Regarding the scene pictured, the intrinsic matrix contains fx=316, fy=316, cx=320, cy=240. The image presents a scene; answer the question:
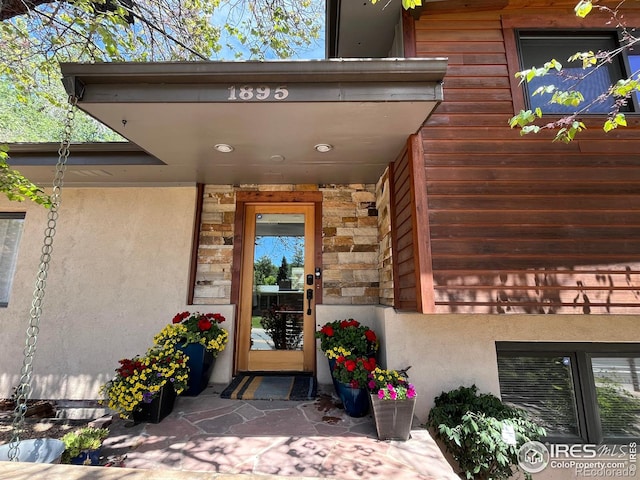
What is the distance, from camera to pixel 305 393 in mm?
3195

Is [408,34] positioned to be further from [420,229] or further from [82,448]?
[82,448]

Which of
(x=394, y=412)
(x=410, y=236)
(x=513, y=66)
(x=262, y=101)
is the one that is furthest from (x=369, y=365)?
(x=513, y=66)

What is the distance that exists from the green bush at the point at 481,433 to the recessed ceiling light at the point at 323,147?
2.45 m

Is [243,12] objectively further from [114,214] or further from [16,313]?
[16,313]

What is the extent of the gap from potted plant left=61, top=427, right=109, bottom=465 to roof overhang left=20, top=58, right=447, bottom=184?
2216 mm

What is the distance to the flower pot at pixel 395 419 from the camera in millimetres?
2328

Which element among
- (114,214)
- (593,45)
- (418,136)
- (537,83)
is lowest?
(114,214)

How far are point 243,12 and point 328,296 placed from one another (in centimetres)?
412

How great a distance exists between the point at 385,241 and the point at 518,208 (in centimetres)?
132

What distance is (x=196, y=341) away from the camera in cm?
320

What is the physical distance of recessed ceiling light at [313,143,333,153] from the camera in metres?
2.92

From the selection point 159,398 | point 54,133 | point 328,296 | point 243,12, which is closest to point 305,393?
point 328,296

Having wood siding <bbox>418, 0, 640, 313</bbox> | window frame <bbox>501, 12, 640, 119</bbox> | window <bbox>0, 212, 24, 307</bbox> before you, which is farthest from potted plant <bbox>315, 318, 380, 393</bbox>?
window <bbox>0, 212, 24, 307</bbox>

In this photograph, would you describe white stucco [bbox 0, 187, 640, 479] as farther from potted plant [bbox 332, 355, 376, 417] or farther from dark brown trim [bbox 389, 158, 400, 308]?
potted plant [bbox 332, 355, 376, 417]
